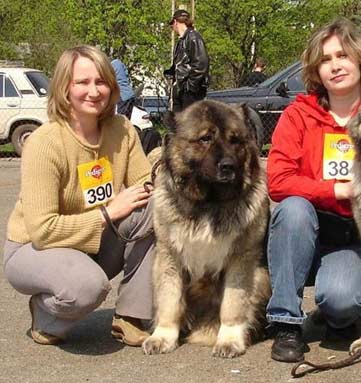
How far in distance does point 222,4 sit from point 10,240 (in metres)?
17.9

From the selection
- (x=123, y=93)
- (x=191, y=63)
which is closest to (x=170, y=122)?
(x=191, y=63)

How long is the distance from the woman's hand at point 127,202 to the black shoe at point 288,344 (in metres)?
0.95

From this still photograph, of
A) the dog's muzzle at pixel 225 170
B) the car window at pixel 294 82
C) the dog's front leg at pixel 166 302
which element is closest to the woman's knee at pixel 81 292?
the dog's front leg at pixel 166 302

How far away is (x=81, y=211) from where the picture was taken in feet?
13.4

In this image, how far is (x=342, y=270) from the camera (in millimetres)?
3869

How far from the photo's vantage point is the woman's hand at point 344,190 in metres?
3.80

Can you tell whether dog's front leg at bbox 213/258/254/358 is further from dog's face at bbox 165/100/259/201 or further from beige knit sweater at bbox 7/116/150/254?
beige knit sweater at bbox 7/116/150/254

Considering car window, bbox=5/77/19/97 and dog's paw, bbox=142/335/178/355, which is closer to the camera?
dog's paw, bbox=142/335/178/355

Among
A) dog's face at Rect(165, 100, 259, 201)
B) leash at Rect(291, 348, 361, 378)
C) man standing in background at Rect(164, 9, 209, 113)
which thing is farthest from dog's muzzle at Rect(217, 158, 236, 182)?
man standing in background at Rect(164, 9, 209, 113)

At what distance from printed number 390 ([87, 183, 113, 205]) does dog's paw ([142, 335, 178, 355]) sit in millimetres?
777

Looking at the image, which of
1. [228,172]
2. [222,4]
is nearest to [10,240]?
[228,172]

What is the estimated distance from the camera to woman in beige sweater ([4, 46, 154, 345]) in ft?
12.6

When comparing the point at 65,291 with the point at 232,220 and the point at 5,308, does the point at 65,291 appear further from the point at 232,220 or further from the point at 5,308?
the point at 5,308

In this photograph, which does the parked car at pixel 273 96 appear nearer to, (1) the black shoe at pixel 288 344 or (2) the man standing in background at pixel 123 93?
(2) the man standing in background at pixel 123 93
